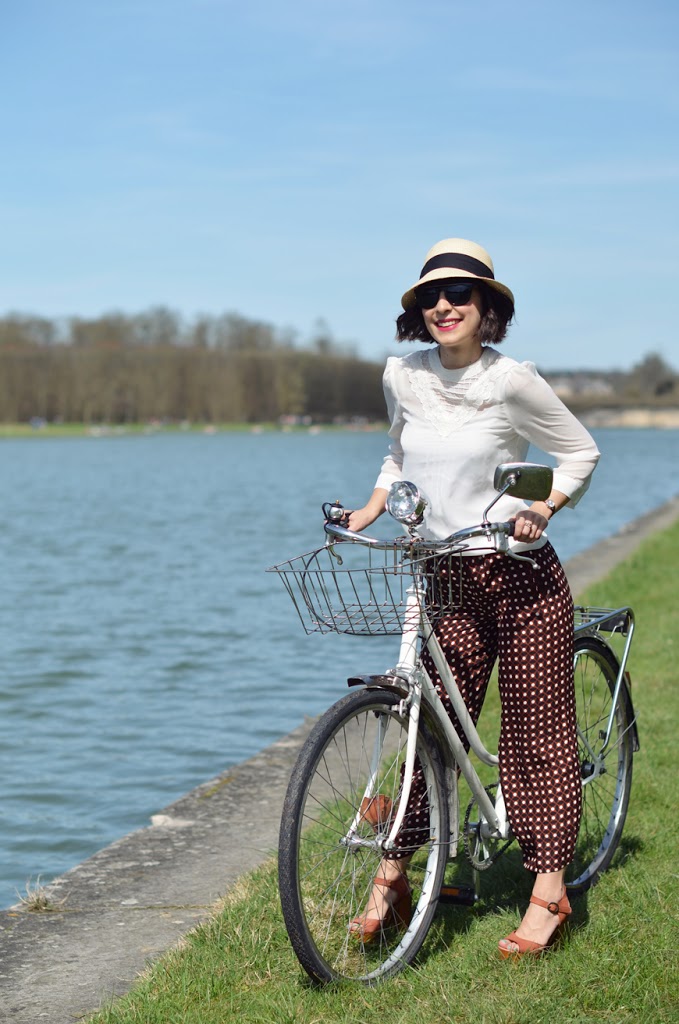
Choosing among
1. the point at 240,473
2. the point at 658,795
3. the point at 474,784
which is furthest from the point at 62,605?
the point at 240,473

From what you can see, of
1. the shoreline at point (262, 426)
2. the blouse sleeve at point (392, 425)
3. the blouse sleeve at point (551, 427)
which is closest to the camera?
the blouse sleeve at point (551, 427)

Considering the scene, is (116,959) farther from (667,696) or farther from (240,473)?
(240,473)

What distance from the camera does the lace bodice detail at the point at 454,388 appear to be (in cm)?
367

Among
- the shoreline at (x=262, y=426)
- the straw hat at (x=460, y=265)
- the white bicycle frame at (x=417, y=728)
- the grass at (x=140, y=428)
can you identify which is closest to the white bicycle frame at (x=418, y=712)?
the white bicycle frame at (x=417, y=728)

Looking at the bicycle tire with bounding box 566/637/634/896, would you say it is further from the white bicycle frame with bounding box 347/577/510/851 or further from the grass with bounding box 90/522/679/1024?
the white bicycle frame with bounding box 347/577/510/851

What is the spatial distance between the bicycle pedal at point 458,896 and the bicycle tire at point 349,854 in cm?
10

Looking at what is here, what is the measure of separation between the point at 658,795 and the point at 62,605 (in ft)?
35.9

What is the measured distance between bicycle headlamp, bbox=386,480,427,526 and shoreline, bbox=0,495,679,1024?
4.95 feet

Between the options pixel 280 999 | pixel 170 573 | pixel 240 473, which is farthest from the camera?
pixel 240 473

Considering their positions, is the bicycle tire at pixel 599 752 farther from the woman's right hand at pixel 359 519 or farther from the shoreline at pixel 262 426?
the shoreline at pixel 262 426

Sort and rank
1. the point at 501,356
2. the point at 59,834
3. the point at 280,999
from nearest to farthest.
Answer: the point at 280,999 < the point at 501,356 < the point at 59,834

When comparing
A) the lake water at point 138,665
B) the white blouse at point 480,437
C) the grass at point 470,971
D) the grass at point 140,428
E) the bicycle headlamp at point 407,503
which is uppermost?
the white blouse at point 480,437

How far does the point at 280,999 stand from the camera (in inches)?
135

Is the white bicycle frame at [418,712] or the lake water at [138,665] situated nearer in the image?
the white bicycle frame at [418,712]
